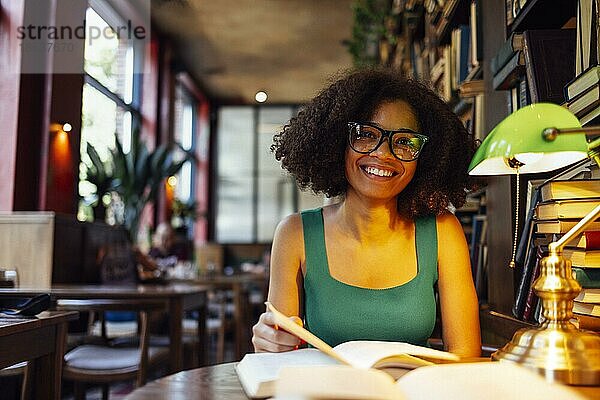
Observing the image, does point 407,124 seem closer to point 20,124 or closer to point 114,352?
point 114,352

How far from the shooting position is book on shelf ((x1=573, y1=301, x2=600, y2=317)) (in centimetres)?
111

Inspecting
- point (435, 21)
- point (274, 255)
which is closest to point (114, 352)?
point (274, 255)

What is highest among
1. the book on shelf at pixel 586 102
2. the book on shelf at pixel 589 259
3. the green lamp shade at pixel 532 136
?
the book on shelf at pixel 586 102

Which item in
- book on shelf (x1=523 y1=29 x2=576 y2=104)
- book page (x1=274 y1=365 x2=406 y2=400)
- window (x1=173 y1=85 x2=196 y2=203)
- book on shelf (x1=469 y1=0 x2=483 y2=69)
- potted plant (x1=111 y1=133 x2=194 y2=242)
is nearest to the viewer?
book page (x1=274 y1=365 x2=406 y2=400)

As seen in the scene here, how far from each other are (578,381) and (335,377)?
36 centimetres

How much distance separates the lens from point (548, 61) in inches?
57.4

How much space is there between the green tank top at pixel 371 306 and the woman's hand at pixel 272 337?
0.39 m

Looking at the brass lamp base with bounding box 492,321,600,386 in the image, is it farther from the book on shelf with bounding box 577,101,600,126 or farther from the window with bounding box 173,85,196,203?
the window with bounding box 173,85,196,203

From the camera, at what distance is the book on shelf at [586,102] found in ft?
3.66

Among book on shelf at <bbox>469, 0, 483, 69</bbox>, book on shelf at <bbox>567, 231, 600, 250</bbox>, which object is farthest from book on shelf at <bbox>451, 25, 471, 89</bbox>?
book on shelf at <bbox>567, 231, 600, 250</bbox>

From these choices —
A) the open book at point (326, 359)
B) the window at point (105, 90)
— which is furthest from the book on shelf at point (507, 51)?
the window at point (105, 90)

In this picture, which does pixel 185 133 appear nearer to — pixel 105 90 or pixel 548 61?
pixel 105 90

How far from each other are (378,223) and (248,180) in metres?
9.81

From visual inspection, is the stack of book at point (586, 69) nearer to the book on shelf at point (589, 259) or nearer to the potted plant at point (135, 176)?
the book on shelf at point (589, 259)
